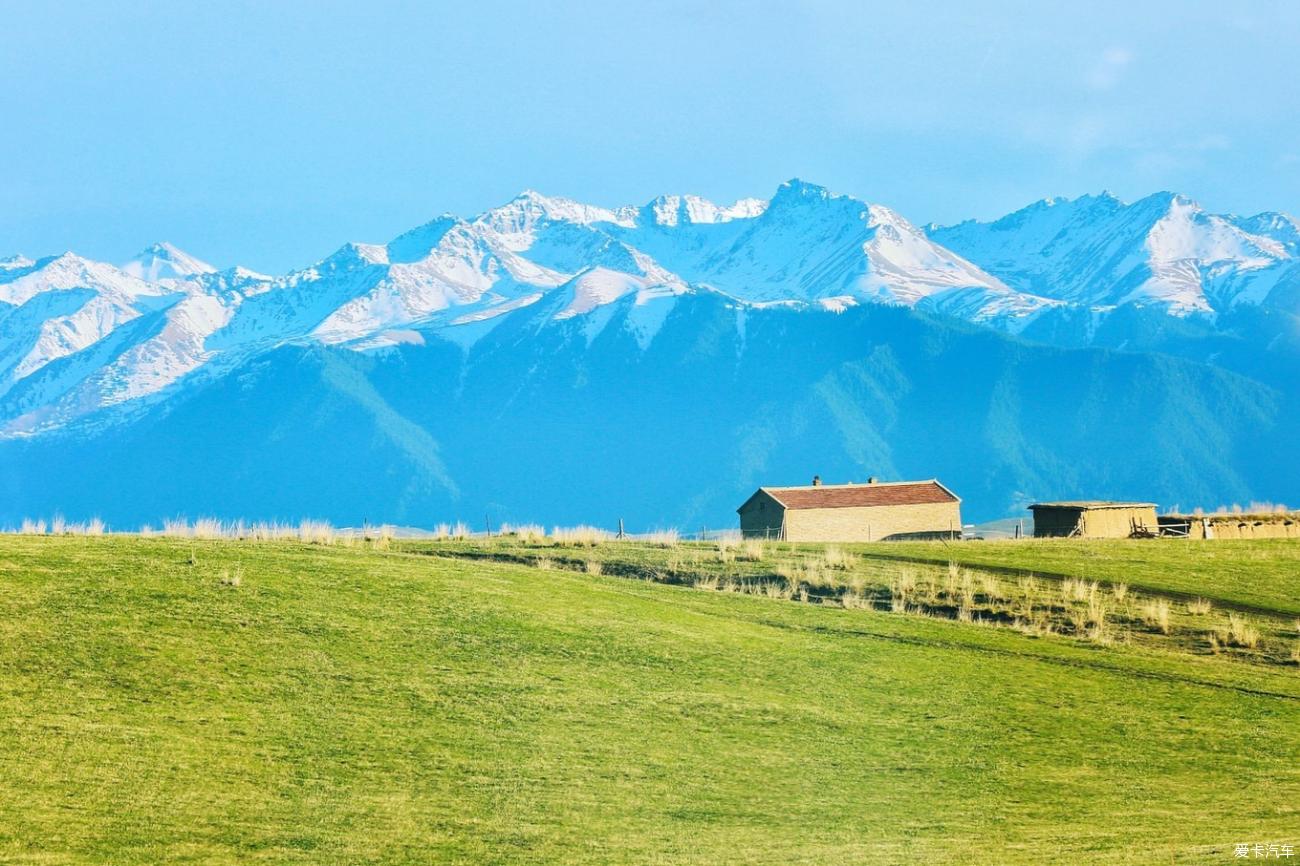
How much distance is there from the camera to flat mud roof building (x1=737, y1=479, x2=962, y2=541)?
77.2 metres

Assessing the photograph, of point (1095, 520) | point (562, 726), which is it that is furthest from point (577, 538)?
point (562, 726)

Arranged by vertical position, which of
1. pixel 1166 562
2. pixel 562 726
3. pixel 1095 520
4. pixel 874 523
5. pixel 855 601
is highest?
pixel 874 523

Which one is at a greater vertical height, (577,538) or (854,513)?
(854,513)

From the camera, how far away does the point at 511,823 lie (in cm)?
1700

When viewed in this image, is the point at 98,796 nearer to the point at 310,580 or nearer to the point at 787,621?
the point at 310,580

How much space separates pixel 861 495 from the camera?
79.2 meters

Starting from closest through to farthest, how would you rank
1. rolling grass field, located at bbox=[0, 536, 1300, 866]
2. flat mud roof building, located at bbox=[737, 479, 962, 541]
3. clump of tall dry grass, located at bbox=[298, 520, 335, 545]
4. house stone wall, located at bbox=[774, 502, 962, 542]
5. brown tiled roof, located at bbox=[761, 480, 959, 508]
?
rolling grass field, located at bbox=[0, 536, 1300, 866] < clump of tall dry grass, located at bbox=[298, 520, 335, 545] < house stone wall, located at bbox=[774, 502, 962, 542] < flat mud roof building, located at bbox=[737, 479, 962, 541] < brown tiled roof, located at bbox=[761, 480, 959, 508]

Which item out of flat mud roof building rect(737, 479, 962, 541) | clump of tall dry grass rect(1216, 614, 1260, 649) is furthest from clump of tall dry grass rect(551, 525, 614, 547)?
flat mud roof building rect(737, 479, 962, 541)

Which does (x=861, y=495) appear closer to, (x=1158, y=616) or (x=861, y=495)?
(x=861, y=495)

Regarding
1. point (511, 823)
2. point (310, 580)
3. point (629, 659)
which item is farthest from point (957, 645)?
point (511, 823)

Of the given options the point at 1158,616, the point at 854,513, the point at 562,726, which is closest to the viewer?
the point at 562,726

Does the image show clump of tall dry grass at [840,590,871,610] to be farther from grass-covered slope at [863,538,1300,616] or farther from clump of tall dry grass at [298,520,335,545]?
clump of tall dry grass at [298,520,335,545]

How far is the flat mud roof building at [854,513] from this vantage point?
7725cm

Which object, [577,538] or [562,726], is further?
[577,538]
